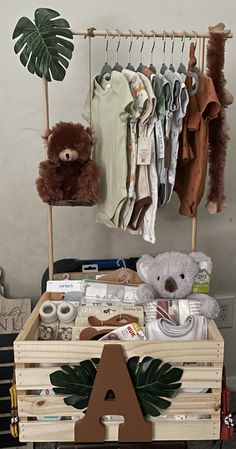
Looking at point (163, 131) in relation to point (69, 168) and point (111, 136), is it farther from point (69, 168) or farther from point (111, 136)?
point (69, 168)

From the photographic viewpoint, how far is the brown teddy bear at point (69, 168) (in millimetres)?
→ 1298

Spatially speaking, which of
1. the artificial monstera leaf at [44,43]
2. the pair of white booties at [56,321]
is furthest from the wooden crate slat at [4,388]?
the artificial monstera leaf at [44,43]

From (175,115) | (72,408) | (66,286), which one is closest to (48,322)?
(66,286)

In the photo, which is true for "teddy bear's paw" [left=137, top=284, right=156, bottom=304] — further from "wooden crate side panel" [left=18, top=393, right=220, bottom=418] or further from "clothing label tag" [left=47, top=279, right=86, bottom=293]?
→ "wooden crate side panel" [left=18, top=393, right=220, bottom=418]

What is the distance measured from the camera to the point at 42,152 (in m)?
1.71

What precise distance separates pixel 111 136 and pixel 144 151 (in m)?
0.11

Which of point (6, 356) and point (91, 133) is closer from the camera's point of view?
point (91, 133)

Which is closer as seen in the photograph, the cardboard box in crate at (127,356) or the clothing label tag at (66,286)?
the cardboard box in crate at (127,356)

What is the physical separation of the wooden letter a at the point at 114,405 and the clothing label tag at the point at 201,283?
370mm

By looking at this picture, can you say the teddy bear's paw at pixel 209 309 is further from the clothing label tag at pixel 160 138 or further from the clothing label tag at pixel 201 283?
the clothing label tag at pixel 160 138

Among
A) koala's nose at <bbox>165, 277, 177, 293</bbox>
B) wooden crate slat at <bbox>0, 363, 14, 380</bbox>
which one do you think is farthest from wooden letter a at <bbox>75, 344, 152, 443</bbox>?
wooden crate slat at <bbox>0, 363, 14, 380</bbox>

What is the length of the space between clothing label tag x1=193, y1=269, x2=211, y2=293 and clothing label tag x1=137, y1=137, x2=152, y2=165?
0.35 meters

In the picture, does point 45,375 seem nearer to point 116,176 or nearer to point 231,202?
point 116,176

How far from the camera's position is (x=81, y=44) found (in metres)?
1.64
